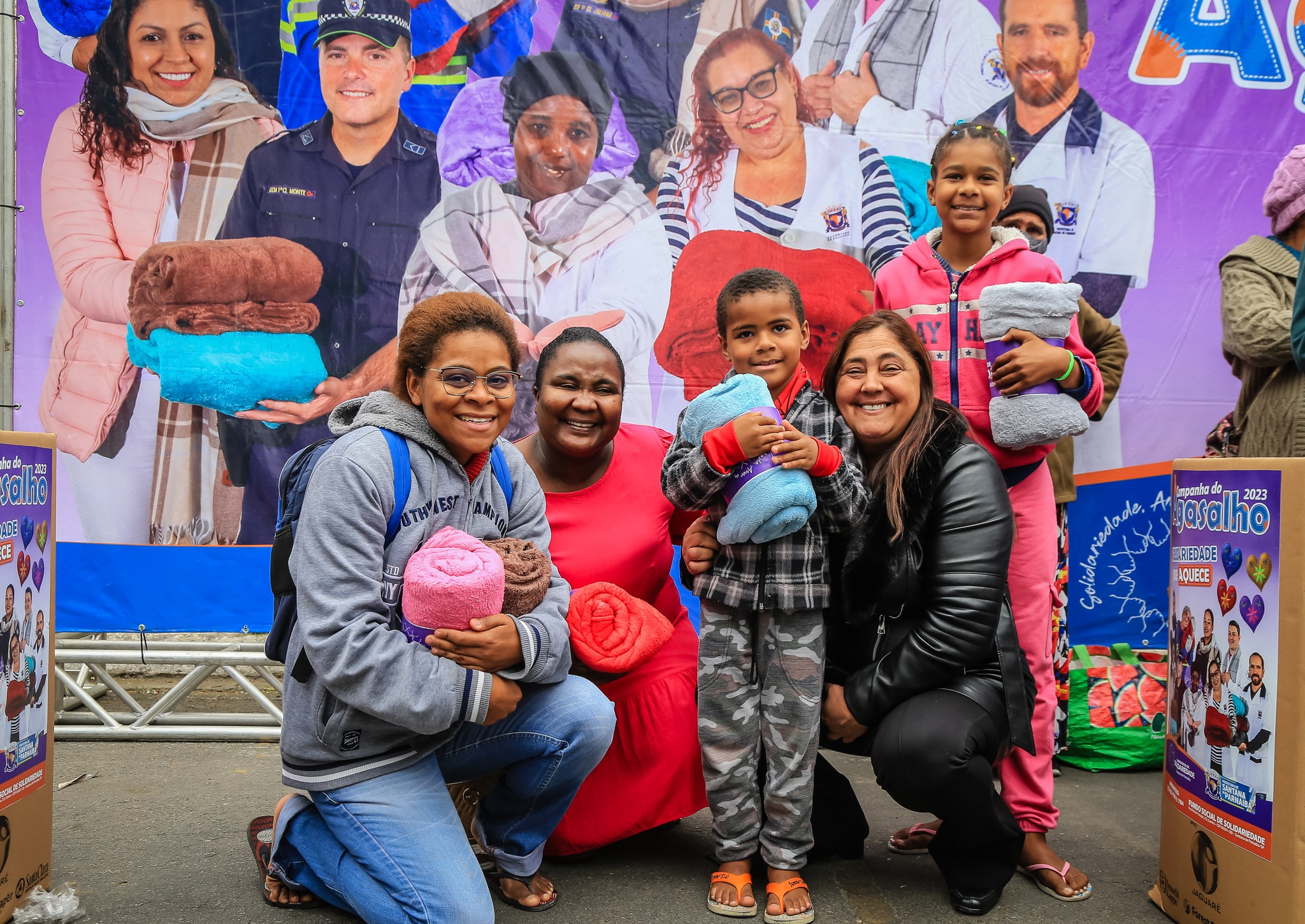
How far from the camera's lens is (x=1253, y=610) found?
6.59 feet

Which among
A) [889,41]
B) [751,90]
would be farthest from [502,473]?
[889,41]

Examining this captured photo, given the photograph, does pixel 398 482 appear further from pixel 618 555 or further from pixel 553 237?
pixel 553 237

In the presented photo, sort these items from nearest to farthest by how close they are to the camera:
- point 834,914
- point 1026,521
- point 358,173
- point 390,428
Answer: point 390,428
point 834,914
point 1026,521
point 358,173

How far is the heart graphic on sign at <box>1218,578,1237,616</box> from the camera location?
6.79ft

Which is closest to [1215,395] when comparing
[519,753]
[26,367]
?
[519,753]

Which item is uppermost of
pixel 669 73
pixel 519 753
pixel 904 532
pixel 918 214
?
pixel 669 73

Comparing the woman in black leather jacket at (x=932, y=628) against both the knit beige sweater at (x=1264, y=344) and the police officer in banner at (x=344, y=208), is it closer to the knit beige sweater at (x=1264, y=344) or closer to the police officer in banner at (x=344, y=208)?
the knit beige sweater at (x=1264, y=344)

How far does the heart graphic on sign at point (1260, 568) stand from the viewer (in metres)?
1.97

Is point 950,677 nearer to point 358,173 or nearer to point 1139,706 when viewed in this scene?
point 1139,706

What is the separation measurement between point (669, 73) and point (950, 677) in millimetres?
2832

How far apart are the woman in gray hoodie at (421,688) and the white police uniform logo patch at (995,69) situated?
281 cm

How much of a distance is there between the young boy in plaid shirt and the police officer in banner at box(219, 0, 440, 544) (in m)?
2.05

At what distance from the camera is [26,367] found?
3.69 metres

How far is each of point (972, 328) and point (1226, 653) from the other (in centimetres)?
108
